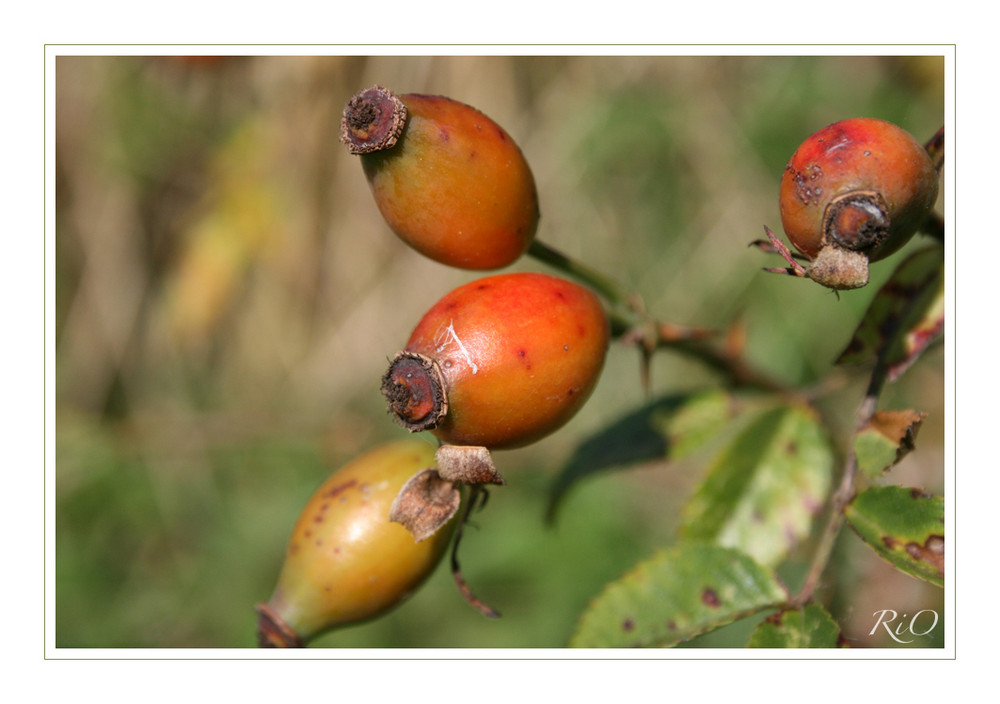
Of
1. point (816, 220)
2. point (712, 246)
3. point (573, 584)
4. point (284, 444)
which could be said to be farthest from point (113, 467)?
point (816, 220)

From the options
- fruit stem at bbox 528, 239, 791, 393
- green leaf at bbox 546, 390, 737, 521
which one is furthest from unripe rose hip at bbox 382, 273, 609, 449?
green leaf at bbox 546, 390, 737, 521

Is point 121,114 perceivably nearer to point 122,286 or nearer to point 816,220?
point 122,286

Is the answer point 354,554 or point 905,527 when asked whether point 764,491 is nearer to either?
point 905,527

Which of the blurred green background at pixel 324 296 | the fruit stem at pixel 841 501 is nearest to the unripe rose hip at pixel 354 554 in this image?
the fruit stem at pixel 841 501

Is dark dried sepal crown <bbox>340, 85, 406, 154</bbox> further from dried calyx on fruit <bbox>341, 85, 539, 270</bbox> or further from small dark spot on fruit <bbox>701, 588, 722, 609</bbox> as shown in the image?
small dark spot on fruit <bbox>701, 588, 722, 609</bbox>

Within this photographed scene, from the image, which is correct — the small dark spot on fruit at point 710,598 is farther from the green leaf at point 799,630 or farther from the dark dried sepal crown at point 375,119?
the dark dried sepal crown at point 375,119

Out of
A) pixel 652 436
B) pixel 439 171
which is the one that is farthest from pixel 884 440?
pixel 439 171
